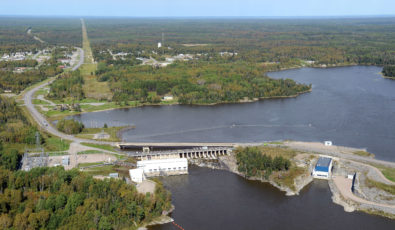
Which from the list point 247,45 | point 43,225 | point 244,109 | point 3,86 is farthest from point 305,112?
point 247,45

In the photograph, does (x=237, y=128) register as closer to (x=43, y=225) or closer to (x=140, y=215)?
(x=140, y=215)

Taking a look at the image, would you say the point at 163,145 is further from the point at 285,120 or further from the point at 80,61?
the point at 80,61

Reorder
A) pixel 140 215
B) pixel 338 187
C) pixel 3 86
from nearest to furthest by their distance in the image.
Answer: pixel 140 215 → pixel 338 187 → pixel 3 86

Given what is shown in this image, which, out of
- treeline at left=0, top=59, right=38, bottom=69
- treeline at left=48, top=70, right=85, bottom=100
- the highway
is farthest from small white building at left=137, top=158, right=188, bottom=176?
treeline at left=0, top=59, right=38, bottom=69

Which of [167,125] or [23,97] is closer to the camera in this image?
[167,125]

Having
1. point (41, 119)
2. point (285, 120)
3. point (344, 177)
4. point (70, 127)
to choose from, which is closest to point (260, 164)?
point (344, 177)

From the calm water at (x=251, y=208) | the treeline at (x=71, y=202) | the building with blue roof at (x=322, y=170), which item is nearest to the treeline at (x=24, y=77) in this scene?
the treeline at (x=71, y=202)

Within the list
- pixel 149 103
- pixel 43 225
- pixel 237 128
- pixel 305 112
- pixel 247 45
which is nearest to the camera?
pixel 43 225
